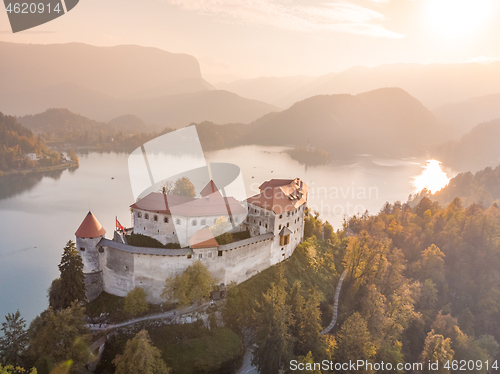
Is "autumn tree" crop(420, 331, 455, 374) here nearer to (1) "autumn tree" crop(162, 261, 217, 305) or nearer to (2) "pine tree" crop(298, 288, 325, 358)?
(2) "pine tree" crop(298, 288, 325, 358)

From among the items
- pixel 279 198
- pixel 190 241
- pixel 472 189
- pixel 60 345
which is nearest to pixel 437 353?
pixel 279 198

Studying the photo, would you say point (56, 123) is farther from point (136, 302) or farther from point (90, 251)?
point (136, 302)

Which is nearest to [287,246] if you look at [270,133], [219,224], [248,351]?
[219,224]

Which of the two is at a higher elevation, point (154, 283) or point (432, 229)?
point (154, 283)

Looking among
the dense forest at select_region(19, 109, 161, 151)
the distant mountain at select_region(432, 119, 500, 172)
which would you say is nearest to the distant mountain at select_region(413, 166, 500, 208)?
the distant mountain at select_region(432, 119, 500, 172)

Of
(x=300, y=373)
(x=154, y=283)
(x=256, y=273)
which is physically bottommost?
(x=300, y=373)

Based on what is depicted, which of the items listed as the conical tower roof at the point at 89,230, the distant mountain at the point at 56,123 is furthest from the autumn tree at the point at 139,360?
the distant mountain at the point at 56,123

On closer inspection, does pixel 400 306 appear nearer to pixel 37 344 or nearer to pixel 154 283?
pixel 154 283

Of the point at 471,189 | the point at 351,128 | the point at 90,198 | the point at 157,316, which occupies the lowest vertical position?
the point at 471,189
